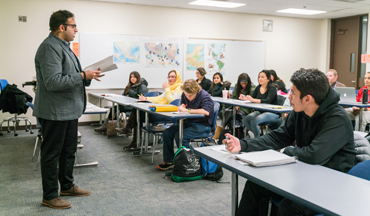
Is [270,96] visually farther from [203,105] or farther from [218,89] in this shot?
[218,89]

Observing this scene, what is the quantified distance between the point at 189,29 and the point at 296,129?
6.42 m

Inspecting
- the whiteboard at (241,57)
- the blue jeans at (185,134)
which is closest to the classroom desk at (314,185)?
the blue jeans at (185,134)

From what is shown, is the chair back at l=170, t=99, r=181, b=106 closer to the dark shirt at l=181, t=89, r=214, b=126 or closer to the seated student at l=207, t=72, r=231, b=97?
the dark shirt at l=181, t=89, r=214, b=126

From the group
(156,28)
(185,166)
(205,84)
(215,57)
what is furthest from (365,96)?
(156,28)

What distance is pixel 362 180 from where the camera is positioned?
1475 millimetres

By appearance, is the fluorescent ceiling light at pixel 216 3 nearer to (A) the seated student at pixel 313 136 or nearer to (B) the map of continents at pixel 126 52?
(B) the map of continents at pixel 126 52

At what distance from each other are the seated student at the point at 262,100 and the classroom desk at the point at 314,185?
305 centimetres

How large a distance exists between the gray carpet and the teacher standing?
0.79 feet

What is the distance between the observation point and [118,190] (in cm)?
326

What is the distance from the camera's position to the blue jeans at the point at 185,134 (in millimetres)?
3846

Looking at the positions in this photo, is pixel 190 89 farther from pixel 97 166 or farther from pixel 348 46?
pixel 348 46

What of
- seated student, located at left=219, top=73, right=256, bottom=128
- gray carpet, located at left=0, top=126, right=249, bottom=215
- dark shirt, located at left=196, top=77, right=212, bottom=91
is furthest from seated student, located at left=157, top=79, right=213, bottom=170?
dark shirt, located at left=196, top=77, right=212, bottom=91

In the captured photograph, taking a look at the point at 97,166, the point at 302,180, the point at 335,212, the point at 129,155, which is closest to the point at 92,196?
the point at 97,166

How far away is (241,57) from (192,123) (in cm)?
518
